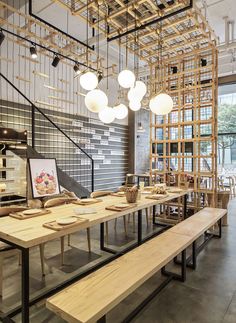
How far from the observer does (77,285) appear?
158 centimetres

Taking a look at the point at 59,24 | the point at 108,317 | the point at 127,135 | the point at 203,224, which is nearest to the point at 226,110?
the point at 127,135

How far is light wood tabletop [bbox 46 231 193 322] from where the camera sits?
1320mm

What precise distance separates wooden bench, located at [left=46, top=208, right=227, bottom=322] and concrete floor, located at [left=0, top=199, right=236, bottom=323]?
5.0 inches

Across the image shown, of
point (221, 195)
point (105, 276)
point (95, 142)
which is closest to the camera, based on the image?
point (105, 276)

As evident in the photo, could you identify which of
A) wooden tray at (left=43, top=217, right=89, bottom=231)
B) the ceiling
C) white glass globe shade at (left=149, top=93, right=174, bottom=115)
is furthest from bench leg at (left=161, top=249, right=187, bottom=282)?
the ceiling

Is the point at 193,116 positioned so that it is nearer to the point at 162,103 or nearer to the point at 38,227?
the point at 162,103

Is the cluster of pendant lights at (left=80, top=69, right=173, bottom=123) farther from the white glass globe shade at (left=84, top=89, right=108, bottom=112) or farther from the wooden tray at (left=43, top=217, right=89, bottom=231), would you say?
the wooden tray at (left=43, top=217, right=89, bottom=231)

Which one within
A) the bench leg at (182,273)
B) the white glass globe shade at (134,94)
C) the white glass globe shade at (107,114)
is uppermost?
the white glass globe shade at (134,94)

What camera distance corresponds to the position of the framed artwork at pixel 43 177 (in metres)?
4.35

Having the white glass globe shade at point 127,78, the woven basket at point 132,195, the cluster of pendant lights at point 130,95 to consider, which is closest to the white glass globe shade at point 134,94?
the cluster of pendant lights at point 130,95

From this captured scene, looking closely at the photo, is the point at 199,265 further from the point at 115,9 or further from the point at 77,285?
the point at 115,9

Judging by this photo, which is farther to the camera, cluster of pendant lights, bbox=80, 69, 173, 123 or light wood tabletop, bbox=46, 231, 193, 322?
cluster of pendant lights, bbox=80, 69, 173, 123

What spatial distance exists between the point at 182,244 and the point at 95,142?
6.15 metres

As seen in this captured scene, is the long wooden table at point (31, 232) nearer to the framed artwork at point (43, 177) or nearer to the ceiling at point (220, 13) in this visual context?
the framed artwork at point (43, 177)
